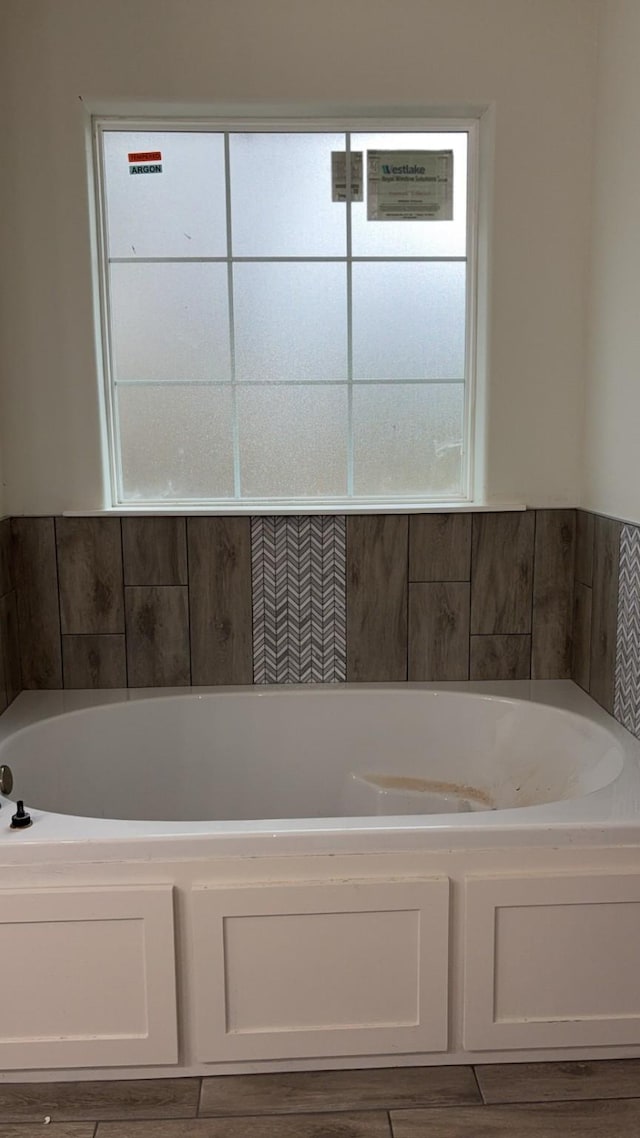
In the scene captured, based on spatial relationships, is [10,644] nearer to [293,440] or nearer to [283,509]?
[283,509]

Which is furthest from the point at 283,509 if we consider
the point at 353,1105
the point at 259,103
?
the point at 353,1105

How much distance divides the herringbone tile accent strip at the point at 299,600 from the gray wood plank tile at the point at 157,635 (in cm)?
22

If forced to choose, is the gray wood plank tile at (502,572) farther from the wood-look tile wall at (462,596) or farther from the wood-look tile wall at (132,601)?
the wood-look tile wall at (132,601)

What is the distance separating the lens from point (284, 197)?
2.73 metres

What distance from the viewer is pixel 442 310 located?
9.17 ft

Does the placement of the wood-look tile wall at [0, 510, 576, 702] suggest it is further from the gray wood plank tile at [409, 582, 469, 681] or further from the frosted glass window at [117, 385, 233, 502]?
the frosted glass window at [117, 385, 233, 502]

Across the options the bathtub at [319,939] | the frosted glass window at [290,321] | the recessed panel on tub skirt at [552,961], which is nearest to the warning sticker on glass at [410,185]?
the frosted glass window at [290,321]

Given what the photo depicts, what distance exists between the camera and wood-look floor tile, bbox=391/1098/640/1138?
5.73ft

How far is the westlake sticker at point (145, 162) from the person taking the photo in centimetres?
269

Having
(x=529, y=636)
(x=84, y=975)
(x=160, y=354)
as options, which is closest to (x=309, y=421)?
(x=160, y=354)

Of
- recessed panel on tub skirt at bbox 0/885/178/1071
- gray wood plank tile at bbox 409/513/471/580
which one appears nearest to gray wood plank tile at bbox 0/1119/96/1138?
recessed panel on tub skirt at bbox 0/885/178/1071

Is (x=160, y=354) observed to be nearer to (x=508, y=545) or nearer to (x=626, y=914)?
(x=508, y=545)

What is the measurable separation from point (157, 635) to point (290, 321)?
1016 millimetres

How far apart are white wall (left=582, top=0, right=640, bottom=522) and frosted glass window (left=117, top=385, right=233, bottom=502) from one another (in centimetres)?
108
